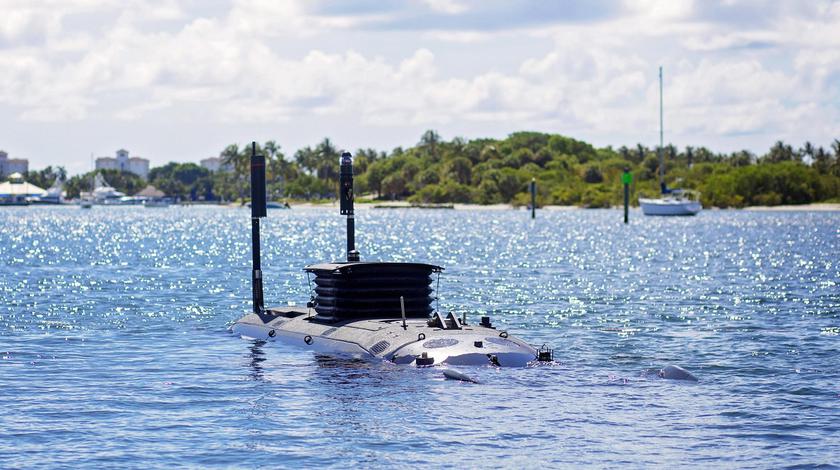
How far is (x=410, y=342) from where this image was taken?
94.8ft

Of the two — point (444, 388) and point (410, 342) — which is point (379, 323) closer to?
point (410, 342)

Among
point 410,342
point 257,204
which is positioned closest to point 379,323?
point 410,342

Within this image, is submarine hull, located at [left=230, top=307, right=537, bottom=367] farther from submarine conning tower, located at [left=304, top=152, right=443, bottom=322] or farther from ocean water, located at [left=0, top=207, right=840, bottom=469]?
ocean water, located at [left=0, top=207, right=840, bottom=469]

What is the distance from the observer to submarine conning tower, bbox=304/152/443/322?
31.5 meters

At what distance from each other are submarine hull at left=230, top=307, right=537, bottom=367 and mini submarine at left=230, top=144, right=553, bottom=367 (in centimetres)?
2

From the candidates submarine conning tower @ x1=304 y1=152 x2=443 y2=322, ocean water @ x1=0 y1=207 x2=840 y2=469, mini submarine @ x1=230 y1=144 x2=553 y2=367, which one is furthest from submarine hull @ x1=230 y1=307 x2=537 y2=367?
ocean water @ x1=0 y1=207 x2=840 y2=469

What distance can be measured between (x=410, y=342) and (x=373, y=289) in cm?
312

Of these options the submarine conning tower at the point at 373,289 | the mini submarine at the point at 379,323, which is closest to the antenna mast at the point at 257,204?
the mini submarine at the point at 379,323

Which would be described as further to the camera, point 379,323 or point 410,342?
point 379,323

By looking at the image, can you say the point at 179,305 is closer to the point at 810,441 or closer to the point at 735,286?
the point at 735,286

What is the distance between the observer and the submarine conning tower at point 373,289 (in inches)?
1242

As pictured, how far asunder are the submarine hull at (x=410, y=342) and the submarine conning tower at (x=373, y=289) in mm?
278

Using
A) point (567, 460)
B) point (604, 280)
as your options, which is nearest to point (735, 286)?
point (604, 280)

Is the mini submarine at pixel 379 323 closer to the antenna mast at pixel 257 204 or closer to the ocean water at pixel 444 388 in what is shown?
the antenna mast at pixel 257 204
